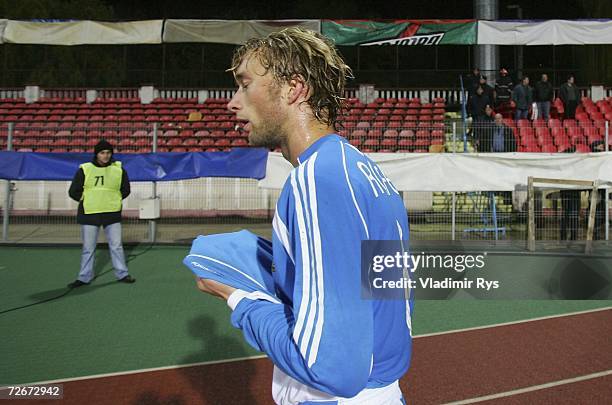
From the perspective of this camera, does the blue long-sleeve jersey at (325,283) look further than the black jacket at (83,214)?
No

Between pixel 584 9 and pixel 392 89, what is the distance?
12.5 m

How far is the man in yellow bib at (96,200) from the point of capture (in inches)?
328

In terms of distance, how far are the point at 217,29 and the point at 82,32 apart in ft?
15.5

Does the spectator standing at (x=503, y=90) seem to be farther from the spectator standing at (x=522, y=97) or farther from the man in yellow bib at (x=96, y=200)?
the man in yellow bib at (x=96, y=200)

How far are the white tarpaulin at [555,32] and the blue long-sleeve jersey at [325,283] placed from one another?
18.2 m

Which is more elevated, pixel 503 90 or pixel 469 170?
pixel 503 90

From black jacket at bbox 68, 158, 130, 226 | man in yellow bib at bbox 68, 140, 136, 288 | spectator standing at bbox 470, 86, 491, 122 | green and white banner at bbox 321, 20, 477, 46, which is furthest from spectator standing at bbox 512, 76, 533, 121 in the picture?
black jacket at bbox 68, 158, 130, 226

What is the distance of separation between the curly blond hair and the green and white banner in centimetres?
1705

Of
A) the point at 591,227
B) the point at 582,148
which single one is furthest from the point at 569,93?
the point at 591,227

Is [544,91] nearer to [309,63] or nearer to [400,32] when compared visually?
[400,32]

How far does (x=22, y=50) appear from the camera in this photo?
2670 cm

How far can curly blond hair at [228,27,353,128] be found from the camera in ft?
4.56

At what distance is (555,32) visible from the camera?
17484 mm

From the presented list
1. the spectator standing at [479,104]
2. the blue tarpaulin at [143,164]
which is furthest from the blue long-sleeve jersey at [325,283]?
the spectator standing at [479,104]
